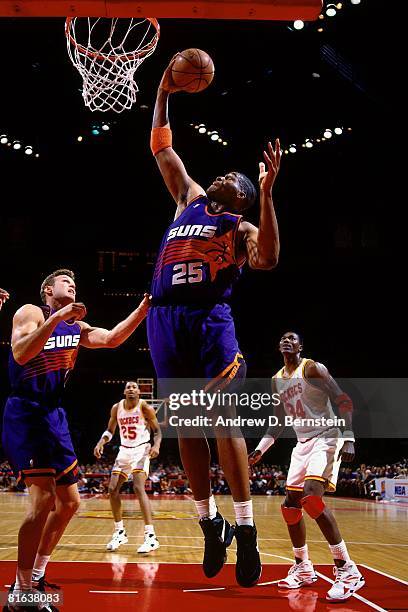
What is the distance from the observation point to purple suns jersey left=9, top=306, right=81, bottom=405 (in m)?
5.21

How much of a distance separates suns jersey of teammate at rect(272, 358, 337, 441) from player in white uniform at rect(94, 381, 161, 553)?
7.83 feet

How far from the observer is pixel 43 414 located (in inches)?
203

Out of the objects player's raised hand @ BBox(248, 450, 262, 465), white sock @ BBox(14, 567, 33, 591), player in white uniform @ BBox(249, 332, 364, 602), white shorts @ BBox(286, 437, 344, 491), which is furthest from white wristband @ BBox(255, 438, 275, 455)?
white sock @ BBox(14, 567, 33, 591)

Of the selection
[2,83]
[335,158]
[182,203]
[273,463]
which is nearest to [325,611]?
[182,203]

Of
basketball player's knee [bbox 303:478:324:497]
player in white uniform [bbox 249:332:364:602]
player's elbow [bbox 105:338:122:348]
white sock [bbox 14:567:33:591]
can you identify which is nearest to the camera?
white sock [bbox 14:567:33:591]

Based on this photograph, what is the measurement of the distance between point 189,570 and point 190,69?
507 cm

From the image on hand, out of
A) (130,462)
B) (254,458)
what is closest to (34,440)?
(254,458)

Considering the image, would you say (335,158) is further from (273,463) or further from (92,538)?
(92,538)

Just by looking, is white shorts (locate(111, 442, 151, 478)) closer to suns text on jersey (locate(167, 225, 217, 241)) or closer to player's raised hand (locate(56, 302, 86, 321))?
player's raised hand (locate(56, 302, 86, 321))

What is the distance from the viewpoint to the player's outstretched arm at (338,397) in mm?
6629

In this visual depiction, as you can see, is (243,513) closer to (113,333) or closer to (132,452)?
(113,333)

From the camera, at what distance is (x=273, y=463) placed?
2769 centimetres

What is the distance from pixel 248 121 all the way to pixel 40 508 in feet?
49.1

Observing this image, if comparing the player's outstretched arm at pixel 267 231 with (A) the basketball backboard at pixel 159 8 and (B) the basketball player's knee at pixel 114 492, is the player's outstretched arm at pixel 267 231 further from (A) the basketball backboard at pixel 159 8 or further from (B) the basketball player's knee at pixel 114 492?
(B) the basketball player's knee at pixel 114 492
